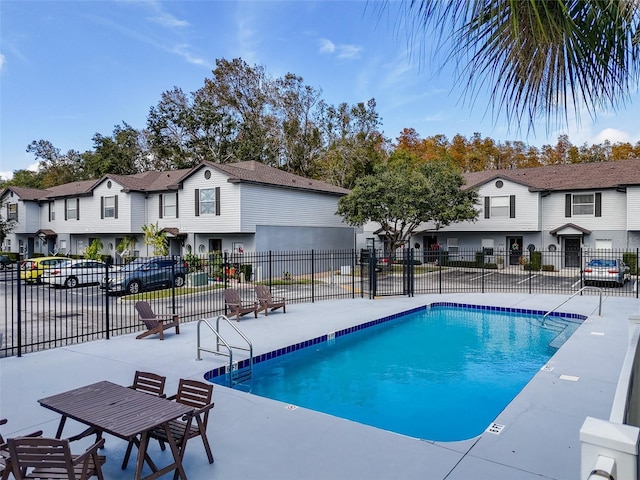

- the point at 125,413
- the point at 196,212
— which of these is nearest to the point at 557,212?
the point at 196,212

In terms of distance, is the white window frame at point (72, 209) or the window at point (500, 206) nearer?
the window at point (500, 206)

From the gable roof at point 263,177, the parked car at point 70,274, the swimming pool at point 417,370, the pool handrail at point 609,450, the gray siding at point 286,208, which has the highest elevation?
the gable roof at point 263,177

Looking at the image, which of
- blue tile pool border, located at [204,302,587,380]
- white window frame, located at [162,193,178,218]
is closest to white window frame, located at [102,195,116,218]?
white window frame, located at [162,193,178,218]

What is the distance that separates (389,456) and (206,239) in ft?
77.2

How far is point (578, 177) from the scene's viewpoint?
28.8 meters

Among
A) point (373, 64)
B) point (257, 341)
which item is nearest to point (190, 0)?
point (257, 341)

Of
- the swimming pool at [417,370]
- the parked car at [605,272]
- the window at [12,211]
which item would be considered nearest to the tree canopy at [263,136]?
the window at [12,211]

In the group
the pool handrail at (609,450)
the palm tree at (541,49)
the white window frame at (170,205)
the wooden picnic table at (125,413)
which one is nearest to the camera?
the pool handrail at (609,450)

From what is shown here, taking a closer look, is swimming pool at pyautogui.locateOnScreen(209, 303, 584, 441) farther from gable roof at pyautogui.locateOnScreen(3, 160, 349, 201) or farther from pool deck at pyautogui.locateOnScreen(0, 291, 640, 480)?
gable roof at pyautogui.locateOnScreen(3, 160, 349, 201)

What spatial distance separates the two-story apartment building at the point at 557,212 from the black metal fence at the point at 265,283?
92 centimetres

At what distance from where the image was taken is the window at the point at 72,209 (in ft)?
107

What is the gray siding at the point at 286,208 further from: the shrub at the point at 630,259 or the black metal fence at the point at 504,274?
the shrub at the point at 630,259

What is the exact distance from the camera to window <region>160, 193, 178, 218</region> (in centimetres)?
2788

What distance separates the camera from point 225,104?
46.8 meters
